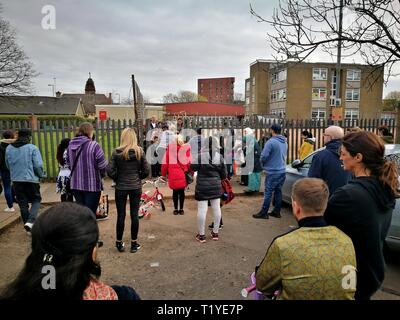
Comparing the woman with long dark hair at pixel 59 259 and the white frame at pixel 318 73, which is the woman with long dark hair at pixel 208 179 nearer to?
the woman with long dark hair at pixel 59 259

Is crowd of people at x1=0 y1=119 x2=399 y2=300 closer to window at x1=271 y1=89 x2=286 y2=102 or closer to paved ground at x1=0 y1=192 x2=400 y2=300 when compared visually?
paved ground at x1=0 y1=192 x2=400 y2=300

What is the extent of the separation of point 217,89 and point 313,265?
117 meters

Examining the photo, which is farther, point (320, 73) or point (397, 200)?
point (320, 73)

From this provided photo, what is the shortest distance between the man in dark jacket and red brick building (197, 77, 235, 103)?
347 ft

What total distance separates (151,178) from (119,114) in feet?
114

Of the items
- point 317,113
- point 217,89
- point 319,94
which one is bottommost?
point 317,113

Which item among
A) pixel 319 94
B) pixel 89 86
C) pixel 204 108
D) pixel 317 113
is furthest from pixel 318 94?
pixel 89 86

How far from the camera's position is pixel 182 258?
443 centimetres

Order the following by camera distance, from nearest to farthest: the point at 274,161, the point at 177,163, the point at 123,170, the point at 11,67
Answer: the point at 123,170, the point at 274,161, the point at 177,163, the point at 11,67

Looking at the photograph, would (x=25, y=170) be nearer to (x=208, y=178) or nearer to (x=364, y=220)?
(x=208, y=178)

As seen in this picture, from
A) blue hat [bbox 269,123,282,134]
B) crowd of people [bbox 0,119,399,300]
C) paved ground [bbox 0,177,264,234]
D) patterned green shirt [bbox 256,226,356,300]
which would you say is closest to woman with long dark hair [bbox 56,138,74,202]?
paved ground [bbox 0,177,264,234]

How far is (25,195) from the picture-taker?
5.23 metres

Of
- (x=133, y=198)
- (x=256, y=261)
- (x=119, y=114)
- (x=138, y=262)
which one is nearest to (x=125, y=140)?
(x=133, y=198)
